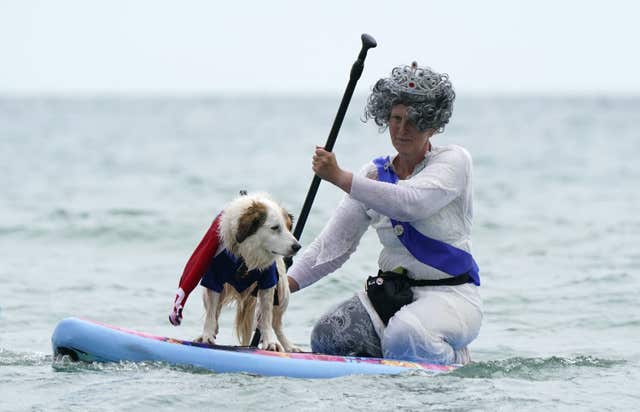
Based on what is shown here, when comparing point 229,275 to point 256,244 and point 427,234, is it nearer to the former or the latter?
point 256,244

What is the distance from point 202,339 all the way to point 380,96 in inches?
60.8

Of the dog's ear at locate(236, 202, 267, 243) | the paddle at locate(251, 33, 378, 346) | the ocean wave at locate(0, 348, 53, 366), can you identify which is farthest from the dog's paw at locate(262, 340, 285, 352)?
the ocean wave at locate(0, 348, 53, 366)

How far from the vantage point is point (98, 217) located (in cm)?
1647

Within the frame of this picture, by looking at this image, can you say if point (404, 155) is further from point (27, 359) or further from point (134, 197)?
point (134, 197)

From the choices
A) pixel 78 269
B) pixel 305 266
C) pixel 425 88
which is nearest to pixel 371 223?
pixel 305 266

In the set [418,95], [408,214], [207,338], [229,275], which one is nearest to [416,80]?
[418,95]

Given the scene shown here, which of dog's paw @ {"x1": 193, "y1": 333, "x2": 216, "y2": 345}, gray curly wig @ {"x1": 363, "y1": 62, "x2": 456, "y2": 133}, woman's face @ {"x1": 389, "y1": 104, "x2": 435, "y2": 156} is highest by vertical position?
gray curly wig @ {"x1": 363, "y1": 62, "x2": 456, "y2": 133}

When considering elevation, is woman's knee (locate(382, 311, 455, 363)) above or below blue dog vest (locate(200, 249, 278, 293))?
below

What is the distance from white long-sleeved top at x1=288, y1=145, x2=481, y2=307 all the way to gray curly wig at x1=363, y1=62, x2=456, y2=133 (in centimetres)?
22

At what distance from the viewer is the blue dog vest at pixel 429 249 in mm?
5809

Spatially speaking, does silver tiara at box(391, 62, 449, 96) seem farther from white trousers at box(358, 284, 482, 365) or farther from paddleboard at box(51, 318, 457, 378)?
paddleboard at box(51, 318, 457, 378)

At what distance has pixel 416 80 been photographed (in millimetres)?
5699

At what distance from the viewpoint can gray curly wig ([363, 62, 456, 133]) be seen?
223 inches

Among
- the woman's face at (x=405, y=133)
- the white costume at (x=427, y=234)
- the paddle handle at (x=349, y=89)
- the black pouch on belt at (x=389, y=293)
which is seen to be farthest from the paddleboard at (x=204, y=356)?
the woman's face at (x=405, y=133)
